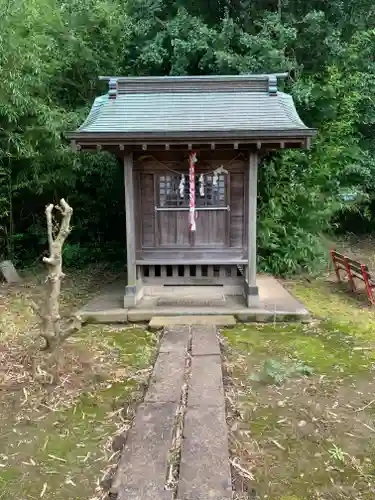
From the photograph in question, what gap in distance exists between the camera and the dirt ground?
261 cm

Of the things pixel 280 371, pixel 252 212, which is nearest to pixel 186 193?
pixel 252 212

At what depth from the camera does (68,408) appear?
350cm

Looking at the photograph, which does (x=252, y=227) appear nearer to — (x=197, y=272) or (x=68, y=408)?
(x=197, y=272)

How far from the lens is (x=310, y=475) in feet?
8.71

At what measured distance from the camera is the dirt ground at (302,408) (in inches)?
103

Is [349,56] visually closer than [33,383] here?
No

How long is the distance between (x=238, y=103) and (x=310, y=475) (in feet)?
17.5

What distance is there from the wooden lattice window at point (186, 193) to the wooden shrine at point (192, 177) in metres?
0.02

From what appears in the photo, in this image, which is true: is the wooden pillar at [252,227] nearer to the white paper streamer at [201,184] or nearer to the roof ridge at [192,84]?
the white paper streamer at [201,184]

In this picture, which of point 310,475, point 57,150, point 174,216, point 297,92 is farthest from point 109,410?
point 297,92

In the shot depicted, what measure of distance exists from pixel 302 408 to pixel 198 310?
2.70 m

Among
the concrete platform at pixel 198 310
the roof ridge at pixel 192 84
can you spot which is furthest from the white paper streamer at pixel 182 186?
the concrete platform at pixel 198 310

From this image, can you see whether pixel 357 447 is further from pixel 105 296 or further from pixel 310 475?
pixel 105 296

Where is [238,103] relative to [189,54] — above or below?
below
